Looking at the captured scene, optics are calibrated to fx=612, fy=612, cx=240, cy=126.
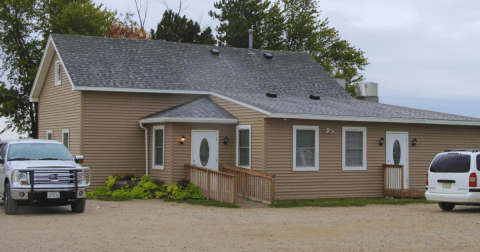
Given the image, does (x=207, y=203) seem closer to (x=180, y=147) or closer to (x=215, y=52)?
(x=180, y=147)

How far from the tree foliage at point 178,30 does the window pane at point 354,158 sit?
2478cm

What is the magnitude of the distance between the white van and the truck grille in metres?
9.44

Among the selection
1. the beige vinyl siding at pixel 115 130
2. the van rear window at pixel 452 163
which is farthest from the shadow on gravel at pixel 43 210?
the van rear window at pixel 452 163

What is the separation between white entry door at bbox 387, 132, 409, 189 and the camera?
21969mm

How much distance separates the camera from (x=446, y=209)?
56.0 feet

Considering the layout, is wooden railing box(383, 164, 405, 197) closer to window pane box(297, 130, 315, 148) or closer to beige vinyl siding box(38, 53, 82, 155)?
window pane box(297, 130, 315, 148)

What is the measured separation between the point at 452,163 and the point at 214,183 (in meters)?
6.98

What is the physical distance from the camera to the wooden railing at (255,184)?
18.2 meters

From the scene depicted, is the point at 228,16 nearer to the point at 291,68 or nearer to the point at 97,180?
the point at 291,68

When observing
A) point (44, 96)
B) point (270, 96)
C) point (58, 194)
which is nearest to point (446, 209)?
point (270, 96)

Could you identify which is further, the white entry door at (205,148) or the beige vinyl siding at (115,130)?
the beige vinyl siding at (115,130)

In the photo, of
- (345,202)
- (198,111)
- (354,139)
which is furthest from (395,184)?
(198,111)

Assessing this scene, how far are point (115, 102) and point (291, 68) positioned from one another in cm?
932

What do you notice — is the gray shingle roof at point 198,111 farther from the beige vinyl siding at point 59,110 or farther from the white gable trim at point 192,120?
the beige vinyl siding at point 59,110
